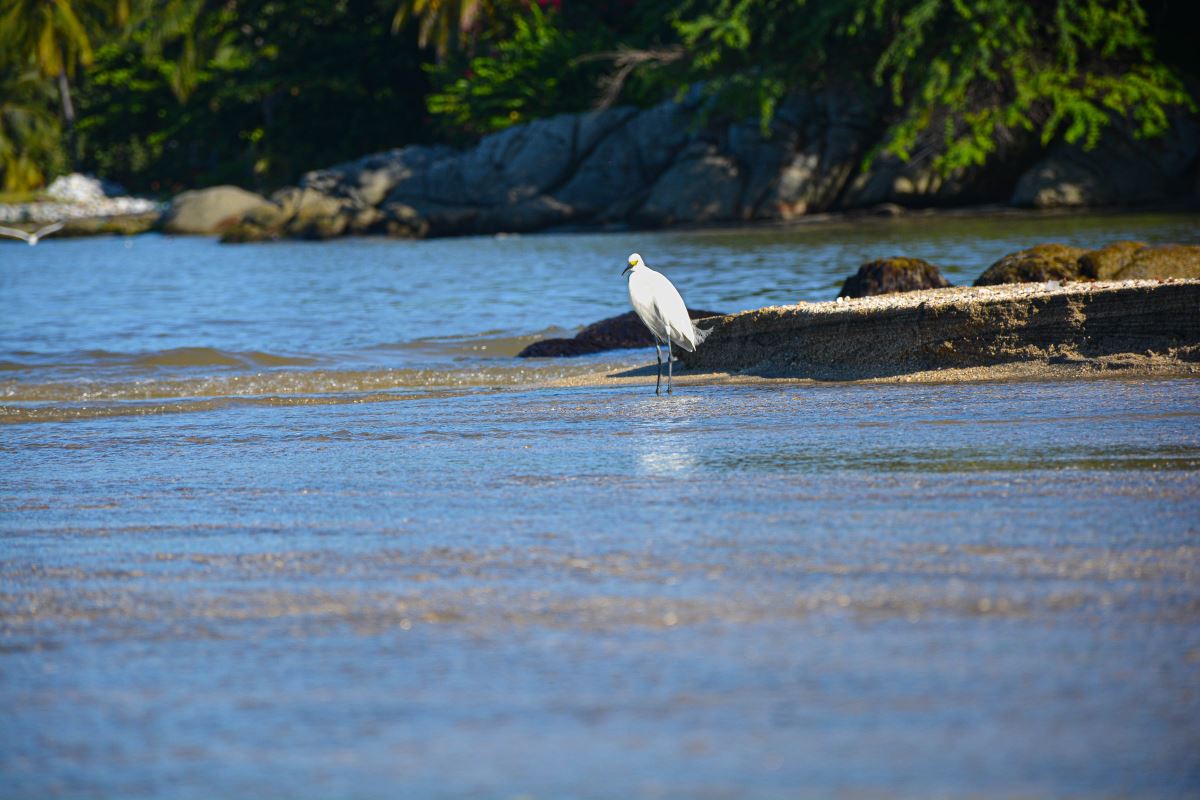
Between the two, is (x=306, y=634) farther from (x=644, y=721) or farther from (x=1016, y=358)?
(x=1016, y=358)

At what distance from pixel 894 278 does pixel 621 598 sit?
819cm

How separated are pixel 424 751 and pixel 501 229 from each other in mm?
34112

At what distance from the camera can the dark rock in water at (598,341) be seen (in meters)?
10.6

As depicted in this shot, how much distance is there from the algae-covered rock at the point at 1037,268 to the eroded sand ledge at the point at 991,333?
90.0 inches

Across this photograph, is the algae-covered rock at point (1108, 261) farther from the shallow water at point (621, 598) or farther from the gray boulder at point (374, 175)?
the gray boulder at point (374, 175)

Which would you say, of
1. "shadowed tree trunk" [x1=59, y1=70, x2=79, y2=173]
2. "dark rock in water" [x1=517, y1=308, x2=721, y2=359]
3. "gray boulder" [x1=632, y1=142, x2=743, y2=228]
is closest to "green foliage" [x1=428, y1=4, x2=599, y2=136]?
"gray boulder" [x1=632, y1=142, x2=743, y2=228]

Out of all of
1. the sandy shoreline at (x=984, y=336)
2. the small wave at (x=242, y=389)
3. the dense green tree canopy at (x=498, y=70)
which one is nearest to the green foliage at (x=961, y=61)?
the dense green tree canopy at (x=498, y=70)

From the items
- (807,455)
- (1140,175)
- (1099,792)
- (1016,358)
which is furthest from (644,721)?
(1140,175)

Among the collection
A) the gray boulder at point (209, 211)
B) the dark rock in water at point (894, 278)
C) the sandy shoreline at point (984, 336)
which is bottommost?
the sandy shoreline at point (984, 336)

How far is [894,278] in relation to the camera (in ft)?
34.8

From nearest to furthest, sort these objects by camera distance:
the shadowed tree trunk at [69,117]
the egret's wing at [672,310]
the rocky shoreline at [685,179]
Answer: the egret's wing at [672,310] → the rocky shoreline at [685,179] → the shadowed tree trunk at [69,117]

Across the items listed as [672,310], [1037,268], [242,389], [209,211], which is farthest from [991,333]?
[209,211]

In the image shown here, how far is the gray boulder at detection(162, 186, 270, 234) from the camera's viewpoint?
42438 millimetres

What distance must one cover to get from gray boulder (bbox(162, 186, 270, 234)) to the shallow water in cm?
3741
